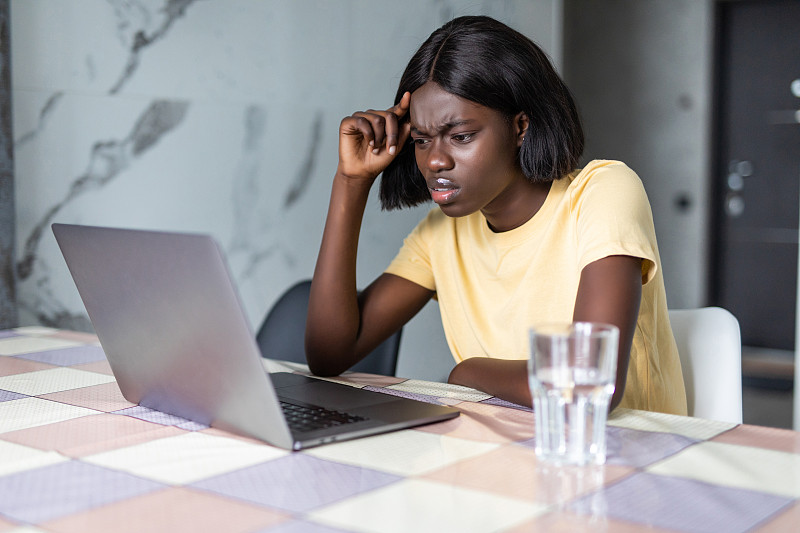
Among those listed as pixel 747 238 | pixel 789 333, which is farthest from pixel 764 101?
pixel 789 333

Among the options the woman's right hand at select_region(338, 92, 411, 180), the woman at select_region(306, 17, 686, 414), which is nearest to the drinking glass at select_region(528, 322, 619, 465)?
the woman at select_region(306, 17, 686, 414)

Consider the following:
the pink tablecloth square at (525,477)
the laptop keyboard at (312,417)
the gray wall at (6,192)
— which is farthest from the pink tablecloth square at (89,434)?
the gray wall at (6,192)

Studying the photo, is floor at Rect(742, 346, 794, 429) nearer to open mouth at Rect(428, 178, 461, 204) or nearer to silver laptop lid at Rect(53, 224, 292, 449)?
open mouth at Rect(428, 178, 461, 204)

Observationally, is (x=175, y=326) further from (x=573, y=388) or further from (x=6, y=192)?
(x=6, y=192)

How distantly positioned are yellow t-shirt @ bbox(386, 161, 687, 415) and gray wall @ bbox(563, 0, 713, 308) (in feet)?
9.52

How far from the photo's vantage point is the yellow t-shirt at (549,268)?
46.1 inches

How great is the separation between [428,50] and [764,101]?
126 inches

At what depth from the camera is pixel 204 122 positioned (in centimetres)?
230

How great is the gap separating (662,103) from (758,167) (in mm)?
553

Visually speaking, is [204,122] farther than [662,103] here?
No

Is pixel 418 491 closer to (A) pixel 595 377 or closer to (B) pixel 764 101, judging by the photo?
(A) pixel 595 377

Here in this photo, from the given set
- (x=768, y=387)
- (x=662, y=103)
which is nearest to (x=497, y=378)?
(x=768, y=387)

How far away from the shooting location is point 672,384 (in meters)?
1.26

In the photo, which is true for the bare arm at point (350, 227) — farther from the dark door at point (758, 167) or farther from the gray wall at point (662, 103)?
the dark door at point (758, 167)
